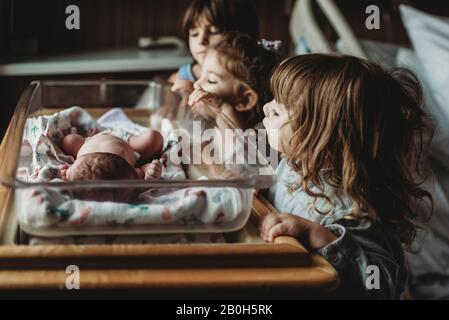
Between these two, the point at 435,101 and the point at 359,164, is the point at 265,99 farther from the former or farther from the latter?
the point at 435,101

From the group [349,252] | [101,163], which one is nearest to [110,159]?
[101,163]

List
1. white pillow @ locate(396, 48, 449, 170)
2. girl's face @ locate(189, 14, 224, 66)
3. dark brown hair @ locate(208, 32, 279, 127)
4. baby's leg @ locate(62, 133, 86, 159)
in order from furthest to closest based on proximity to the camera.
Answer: girl's face @ locate(189, 14, 224, 66) < white pillow @ locate(396, 48, 449, 170) < dark brown hair @ locate(208, 32, 279, 127) < baby's leg @ locate(62, 133, 86, 159)

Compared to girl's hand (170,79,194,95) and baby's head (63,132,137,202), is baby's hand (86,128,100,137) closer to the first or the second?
baby's head (63,132,137,202)

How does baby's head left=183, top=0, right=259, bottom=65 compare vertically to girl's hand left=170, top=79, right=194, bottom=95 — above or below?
above

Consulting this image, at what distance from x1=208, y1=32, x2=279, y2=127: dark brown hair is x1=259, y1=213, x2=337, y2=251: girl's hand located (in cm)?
35

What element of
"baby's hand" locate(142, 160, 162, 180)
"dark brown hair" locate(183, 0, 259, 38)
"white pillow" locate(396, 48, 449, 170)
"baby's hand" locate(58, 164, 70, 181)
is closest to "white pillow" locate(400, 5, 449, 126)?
"white pillow" locate(396, 48, 449, 170)

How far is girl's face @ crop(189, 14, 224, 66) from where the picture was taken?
1.38 meters

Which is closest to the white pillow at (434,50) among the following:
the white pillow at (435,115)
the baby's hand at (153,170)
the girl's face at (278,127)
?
the white pillow at (435,115)

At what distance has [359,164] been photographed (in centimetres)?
80

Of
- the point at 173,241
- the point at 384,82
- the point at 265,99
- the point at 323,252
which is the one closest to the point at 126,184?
the point at 173,241

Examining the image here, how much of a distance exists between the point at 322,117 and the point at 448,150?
0.54 metres

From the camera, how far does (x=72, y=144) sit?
0.95 meters

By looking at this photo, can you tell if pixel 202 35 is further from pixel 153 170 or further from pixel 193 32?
pixel 153 170

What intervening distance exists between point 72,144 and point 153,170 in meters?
0.16
